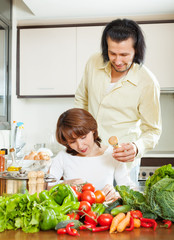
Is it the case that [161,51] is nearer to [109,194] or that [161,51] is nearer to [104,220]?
[109,194]

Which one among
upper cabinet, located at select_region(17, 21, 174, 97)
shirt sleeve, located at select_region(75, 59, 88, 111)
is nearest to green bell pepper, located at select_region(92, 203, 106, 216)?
shirt sleeve, located at select_region(75, 59, 88, 111)

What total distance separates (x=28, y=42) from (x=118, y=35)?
6.15 ft

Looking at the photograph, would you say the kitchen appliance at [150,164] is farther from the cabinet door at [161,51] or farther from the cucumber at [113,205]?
the cucumber at [113,205]

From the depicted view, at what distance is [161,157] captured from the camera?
11.0 ft

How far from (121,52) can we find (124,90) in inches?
11.1

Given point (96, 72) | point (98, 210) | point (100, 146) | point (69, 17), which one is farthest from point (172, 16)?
point (98, 210)

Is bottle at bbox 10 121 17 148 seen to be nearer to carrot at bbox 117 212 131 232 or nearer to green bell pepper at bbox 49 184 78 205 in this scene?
green bell pepper at bbox 49 184 78 205

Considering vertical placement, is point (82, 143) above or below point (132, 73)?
Answer: below

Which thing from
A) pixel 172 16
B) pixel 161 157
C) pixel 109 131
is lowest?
pixel 161 157

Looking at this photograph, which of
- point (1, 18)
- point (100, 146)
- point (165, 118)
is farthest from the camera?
point (165, 118)

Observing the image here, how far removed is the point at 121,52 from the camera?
1.91 m

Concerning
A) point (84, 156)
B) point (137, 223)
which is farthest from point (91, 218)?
point (84, 156)

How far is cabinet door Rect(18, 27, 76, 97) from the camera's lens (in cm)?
356

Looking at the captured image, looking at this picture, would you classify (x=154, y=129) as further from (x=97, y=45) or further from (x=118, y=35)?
(x=97, y=45)
